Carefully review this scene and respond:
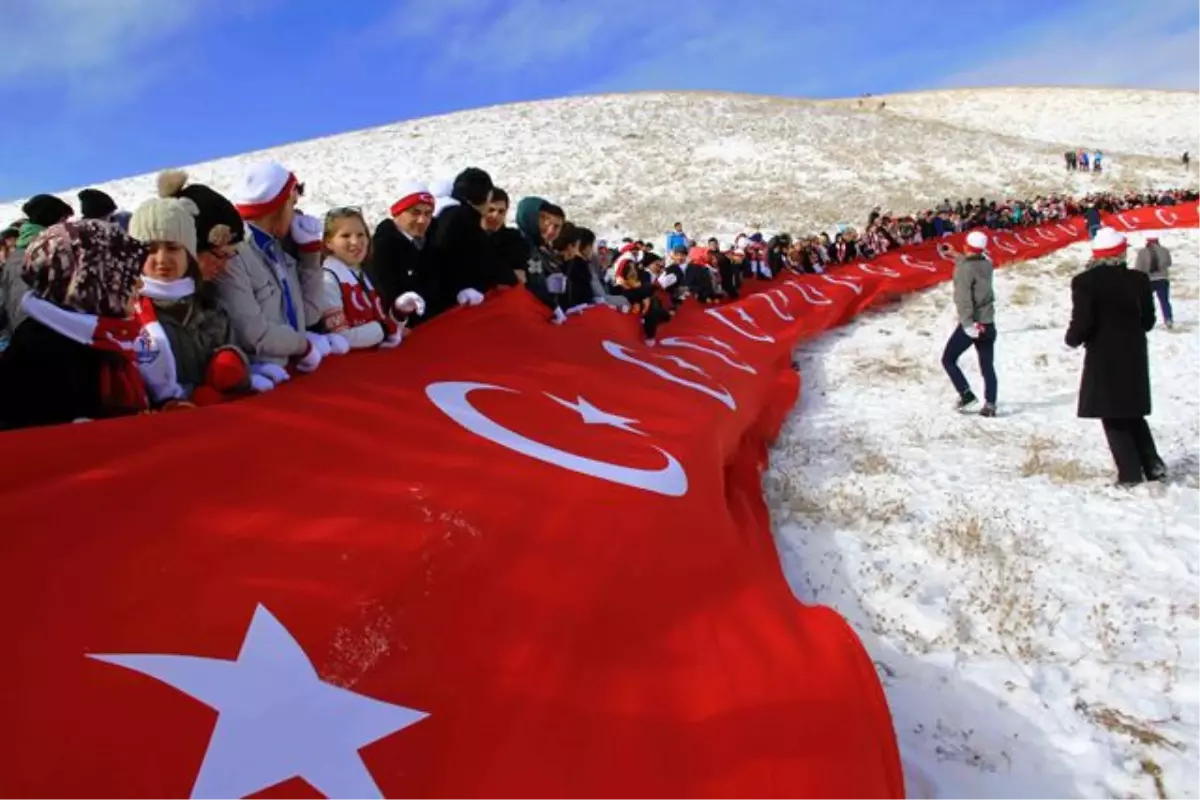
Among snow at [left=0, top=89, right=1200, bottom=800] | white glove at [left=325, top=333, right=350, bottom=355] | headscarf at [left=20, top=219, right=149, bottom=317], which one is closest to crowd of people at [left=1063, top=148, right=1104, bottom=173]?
snow at [left=0, top=89, right=1200, bottom=800]

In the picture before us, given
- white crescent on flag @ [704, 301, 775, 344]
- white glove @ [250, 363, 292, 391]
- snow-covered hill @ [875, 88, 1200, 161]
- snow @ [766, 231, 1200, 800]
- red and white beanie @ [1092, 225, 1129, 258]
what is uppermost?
snow-covered hill @ [875, 88, 1200, 161]

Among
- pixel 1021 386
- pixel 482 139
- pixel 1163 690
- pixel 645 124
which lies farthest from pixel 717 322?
pixel 645 124

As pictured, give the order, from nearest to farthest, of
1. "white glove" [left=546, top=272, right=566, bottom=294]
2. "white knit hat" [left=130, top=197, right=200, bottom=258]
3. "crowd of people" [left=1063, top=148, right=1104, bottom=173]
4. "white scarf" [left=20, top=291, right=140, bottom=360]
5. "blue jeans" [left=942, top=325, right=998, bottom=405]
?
"white scarf" [left=20, top=291, right=140, bottom=360]
"white knit hat" [left=130, top=197, right=200, bottom=258]
"white glove" [left=546, top=272, right=566, bottom=294]
"blue jeans" [left=942, top=325, right=998, bottom=405]
"crowd of people" [left=1063, top=148, right=1104, bottom=173]

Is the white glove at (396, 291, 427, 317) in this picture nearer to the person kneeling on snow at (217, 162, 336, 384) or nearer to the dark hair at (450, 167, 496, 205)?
the person kneeling on snow at (217, 162, 336, 384)

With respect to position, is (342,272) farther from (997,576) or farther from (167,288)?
(997,576)

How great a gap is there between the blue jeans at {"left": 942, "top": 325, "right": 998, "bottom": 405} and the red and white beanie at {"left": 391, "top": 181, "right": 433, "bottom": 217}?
567 cm

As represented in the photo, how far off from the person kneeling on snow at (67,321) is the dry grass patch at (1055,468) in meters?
5.80

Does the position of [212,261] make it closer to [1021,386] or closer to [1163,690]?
[1163,690]

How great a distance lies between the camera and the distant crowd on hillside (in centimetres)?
252

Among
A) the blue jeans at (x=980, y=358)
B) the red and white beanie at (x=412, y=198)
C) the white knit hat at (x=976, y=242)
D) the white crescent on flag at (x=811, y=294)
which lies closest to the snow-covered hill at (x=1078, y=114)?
the white crescent on flag at (x=811, y=294)

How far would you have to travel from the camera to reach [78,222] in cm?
257

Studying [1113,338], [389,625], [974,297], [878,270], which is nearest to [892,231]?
[878,270]

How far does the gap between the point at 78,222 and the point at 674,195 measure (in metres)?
33.4

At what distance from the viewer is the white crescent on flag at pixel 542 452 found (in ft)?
11.4
